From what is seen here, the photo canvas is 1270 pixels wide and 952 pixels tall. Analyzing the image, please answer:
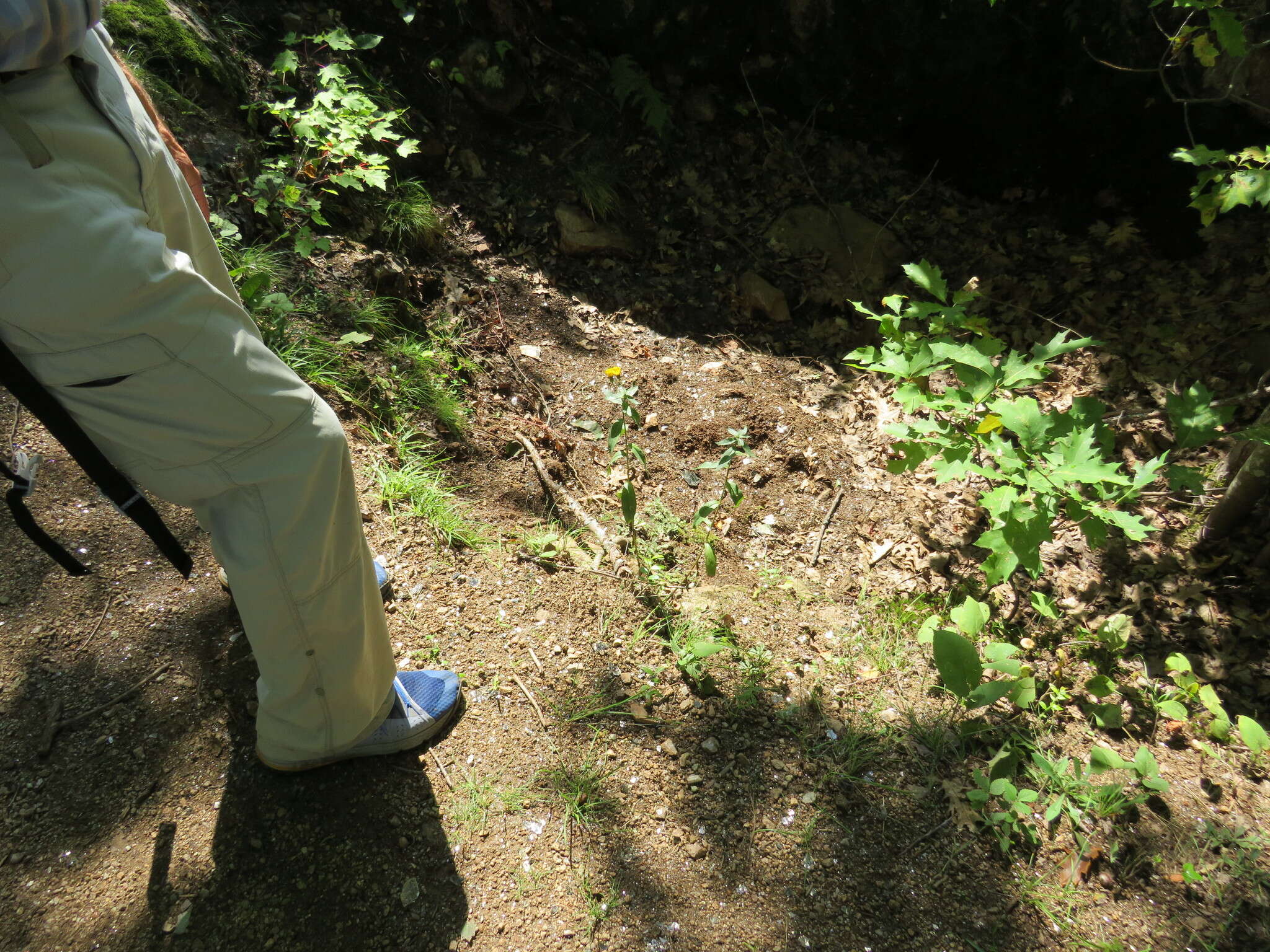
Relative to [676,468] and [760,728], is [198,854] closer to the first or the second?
[760,728]

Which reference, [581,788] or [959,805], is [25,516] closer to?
[581,788]

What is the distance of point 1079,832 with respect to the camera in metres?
2.28

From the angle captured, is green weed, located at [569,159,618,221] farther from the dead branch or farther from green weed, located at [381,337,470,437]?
the dead branch

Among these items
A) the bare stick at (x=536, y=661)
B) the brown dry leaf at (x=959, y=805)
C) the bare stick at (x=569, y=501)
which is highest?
the brown dry leaf at (x=959, y=805)

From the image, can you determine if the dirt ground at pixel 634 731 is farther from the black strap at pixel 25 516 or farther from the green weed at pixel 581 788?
the black strap at pixel 25 516

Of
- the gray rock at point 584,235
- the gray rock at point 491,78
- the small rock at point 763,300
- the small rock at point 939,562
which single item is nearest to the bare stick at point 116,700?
the small rock at point 939,562

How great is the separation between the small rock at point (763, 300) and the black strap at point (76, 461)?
3.60 meters

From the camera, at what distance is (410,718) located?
2.24m

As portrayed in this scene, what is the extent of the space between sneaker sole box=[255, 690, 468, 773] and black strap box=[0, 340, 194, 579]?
0.67 m

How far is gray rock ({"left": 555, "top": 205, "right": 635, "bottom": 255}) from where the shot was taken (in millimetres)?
4570

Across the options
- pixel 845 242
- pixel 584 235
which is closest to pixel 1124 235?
pixel 845 242

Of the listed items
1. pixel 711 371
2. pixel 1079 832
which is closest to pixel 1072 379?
pixel 711 371

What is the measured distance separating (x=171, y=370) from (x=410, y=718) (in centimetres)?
130

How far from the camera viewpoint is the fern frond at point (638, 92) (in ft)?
15.8
